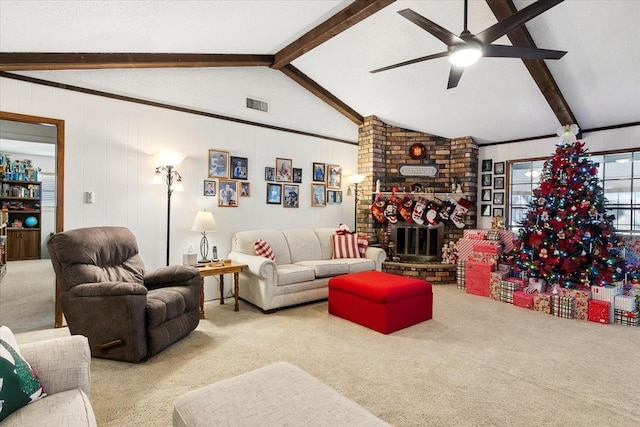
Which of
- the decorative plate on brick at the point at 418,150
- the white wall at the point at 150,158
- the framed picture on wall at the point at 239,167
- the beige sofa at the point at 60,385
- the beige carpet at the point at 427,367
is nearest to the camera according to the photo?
the beige sofa at the point at 60,385

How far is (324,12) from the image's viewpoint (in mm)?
3654

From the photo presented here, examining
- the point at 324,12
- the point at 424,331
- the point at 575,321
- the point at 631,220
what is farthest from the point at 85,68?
the point at 631,220

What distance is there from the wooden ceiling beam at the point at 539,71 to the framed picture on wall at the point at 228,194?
349cm

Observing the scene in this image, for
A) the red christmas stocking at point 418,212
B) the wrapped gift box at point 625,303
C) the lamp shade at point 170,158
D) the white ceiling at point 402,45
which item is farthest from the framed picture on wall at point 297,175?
the wrapped gift box at point 625,303

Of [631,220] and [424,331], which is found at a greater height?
[631,220]

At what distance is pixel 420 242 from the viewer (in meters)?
5.99

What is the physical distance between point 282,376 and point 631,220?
5.48 m

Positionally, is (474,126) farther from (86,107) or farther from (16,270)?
(16,270)

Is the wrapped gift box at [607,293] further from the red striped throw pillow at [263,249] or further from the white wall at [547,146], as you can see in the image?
the red striped throw pillow at [263,249]

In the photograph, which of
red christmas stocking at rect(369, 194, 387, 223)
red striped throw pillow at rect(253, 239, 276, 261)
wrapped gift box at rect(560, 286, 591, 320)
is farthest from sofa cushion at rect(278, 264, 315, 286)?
wrapped gift box at rect(560, 286, 591, 320)

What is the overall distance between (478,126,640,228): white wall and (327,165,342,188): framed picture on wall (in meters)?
2.46

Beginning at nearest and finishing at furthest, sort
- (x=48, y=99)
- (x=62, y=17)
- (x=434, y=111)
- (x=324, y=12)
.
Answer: (x=62, y=17) → (x=48, y=99) → (x=324, y=12) → (x=434, y=111)

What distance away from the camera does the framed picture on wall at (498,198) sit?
230 inches

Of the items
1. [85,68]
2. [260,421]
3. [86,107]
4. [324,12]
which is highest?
[324,12]
